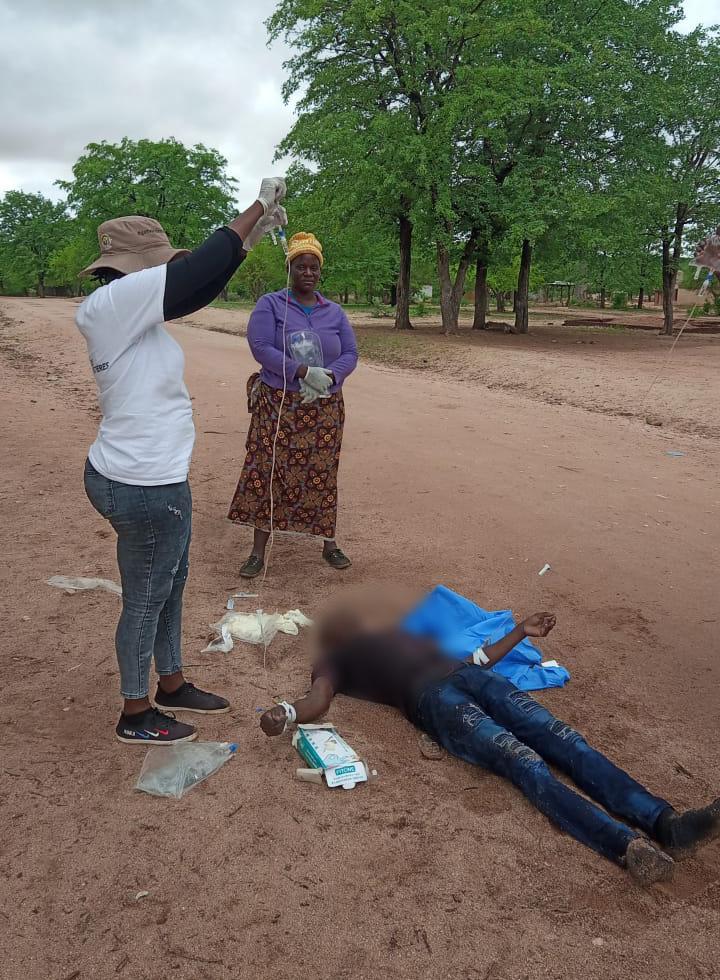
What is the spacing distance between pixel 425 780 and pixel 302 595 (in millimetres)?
1700

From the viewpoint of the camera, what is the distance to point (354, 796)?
8.09 ft

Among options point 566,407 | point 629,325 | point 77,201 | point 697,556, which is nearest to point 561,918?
point 697,556

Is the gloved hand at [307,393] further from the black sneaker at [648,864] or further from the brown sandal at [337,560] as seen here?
the black sneaker at [648,864]

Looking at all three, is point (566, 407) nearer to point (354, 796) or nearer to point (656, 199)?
point (354, 796)

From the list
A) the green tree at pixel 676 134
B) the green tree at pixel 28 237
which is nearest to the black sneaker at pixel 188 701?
the green tree at pixel 676 134

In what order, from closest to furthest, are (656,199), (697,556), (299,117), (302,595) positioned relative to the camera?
(302,595) < (697,556) < (656,199) < (299,117)

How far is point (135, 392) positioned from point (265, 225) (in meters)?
0.80

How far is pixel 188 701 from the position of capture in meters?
2.90

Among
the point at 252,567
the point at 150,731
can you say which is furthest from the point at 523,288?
the point at 150,731

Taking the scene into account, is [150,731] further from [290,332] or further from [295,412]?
[290,332]

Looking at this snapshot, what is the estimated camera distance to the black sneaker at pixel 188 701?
114 inches

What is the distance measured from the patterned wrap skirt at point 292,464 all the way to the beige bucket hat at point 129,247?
1804mm

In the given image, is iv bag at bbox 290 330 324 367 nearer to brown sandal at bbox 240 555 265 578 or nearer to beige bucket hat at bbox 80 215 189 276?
brown sandal at bbox 240 555 265 578

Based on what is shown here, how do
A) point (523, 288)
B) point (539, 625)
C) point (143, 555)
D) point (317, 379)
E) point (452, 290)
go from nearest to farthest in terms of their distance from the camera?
point (143, 555), point (539, 625), point (317, 379), point (452, 290), point (523, 288)
